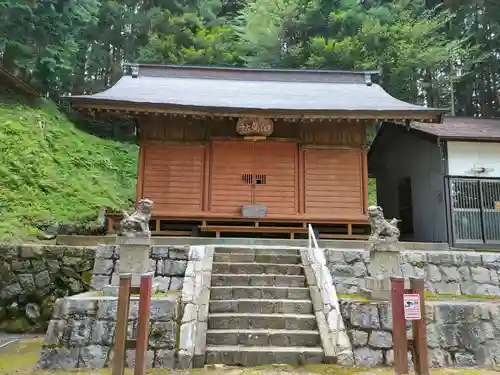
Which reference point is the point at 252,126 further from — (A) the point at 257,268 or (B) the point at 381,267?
(B) the point at 381,267

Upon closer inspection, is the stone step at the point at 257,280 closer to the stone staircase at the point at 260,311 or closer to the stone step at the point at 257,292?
the stone staircase at the point at 260,311

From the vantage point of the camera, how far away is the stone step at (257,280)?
6.60 meters

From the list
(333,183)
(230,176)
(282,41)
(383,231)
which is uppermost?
(282,41)

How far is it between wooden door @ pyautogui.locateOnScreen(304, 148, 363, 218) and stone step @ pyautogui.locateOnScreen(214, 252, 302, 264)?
10.8ft

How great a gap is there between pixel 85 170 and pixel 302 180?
1094 centimetres

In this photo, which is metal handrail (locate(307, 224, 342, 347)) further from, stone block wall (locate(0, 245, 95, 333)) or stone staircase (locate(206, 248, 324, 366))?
stone block wall (locate(0, 245, 95, 333))

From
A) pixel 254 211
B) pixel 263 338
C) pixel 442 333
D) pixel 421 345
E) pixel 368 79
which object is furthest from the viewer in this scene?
pixel 368 79

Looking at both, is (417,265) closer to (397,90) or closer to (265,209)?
(265,209)

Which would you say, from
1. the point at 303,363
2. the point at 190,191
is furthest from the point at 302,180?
the point at 303,363

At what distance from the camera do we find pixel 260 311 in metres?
5.99

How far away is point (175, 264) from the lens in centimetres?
728

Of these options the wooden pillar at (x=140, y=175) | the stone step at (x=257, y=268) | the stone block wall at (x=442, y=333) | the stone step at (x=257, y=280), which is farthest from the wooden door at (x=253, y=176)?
the stone block wall at (x=442, y=333)

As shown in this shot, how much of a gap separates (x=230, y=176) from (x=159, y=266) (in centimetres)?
397

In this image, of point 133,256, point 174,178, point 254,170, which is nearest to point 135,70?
point 174,178
